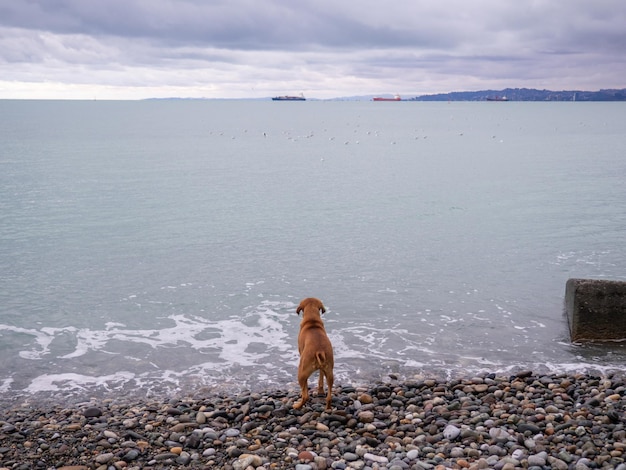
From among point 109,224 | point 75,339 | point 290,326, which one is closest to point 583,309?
point 290,326

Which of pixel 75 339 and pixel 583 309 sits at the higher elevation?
pixel 583 309

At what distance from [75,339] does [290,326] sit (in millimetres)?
4095

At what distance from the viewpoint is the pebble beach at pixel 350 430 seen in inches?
282

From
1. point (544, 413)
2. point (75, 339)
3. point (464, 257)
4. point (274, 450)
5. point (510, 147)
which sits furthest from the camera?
point (510, 147)

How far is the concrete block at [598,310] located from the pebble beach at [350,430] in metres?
2.13

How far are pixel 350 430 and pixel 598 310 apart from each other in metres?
5.93

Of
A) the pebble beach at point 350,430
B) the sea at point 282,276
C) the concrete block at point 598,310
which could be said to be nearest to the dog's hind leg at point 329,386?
the pebble beach at point 350,430

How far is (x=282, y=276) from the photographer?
17.2 metres

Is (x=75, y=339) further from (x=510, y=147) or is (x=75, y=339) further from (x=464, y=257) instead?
(x=510, y=147)

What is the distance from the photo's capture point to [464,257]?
63.3ft

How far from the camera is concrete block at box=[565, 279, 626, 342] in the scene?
11.6m

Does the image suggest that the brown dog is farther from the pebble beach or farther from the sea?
the sea

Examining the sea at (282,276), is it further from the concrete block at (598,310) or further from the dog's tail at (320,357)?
the dog's tail at (320,357)

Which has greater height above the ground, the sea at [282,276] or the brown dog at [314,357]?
the brown dog at [314,357]
